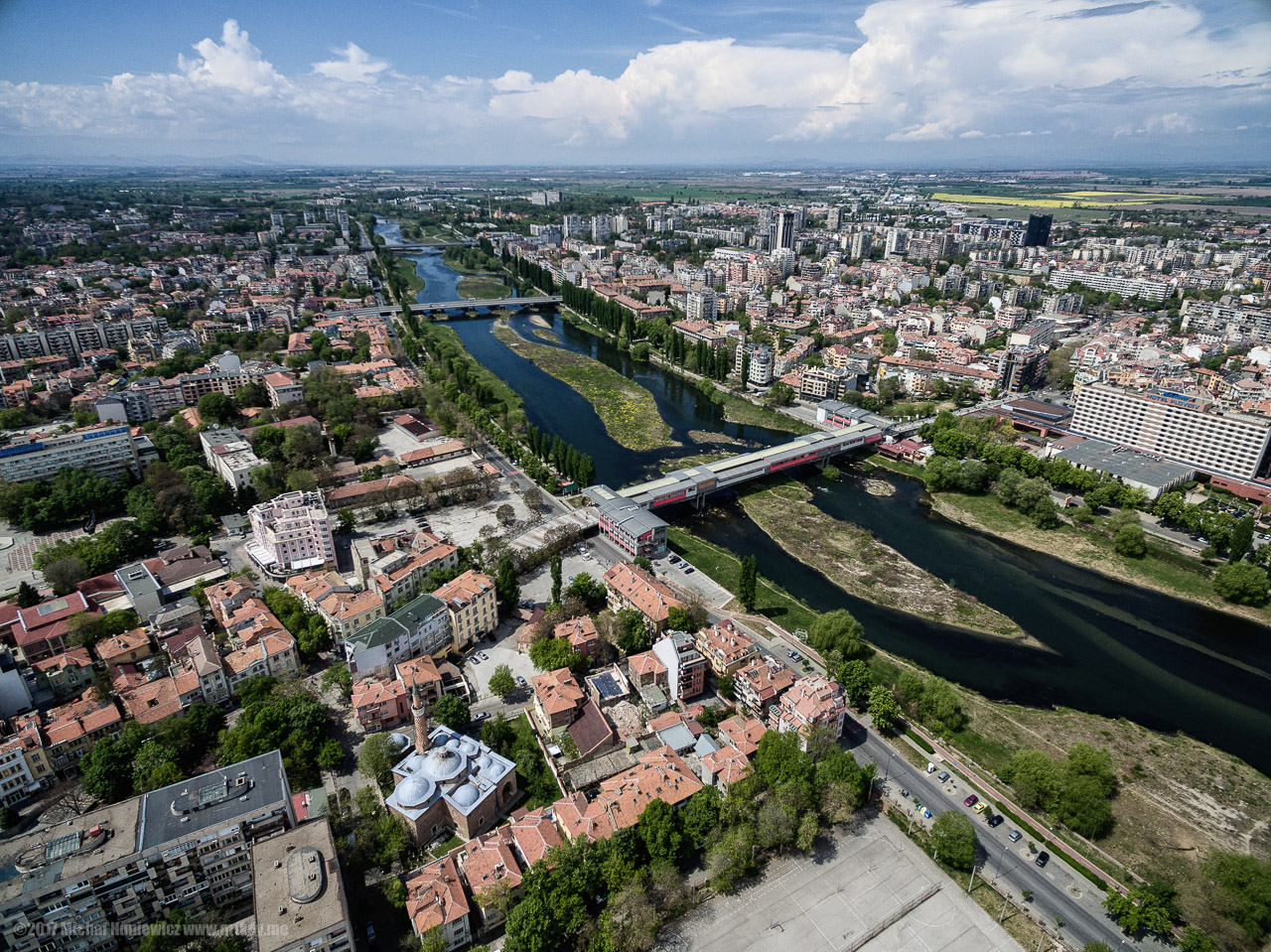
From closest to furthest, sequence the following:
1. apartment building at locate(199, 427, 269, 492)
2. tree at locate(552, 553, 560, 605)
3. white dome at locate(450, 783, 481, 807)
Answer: white dome at locate(450, 783, 481, 807) → tree at locate(552, 553, 560, 605) → apartment building at locate(199, 427, 269, 492)

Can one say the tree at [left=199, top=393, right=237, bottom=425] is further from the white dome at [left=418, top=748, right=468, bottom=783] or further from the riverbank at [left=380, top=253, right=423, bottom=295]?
the riverbank at [left=380, top=253, right=423, bottom=295]

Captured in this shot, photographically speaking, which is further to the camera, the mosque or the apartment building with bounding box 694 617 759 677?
the apartment building with bounding box 694 617 759 677

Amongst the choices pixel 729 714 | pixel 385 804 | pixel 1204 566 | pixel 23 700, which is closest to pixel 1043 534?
pixel 1204 566

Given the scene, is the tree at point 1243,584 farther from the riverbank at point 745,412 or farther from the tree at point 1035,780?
the riverbank at point 745,412

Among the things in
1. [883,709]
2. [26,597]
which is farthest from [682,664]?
[26,597]

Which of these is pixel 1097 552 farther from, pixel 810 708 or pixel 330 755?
pixel 330 755

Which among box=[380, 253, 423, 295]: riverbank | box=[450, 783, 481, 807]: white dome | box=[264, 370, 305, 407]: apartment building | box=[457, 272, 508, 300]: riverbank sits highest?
box=[380, 253, 423, 295]: riverbank

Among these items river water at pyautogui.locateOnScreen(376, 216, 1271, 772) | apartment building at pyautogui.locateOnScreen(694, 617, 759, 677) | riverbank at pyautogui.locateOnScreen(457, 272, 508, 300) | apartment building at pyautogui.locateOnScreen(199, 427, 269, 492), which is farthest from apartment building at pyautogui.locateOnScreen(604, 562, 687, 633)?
riverbank at pyautogui.locateOnScreen(457, 272, 508, 300)
